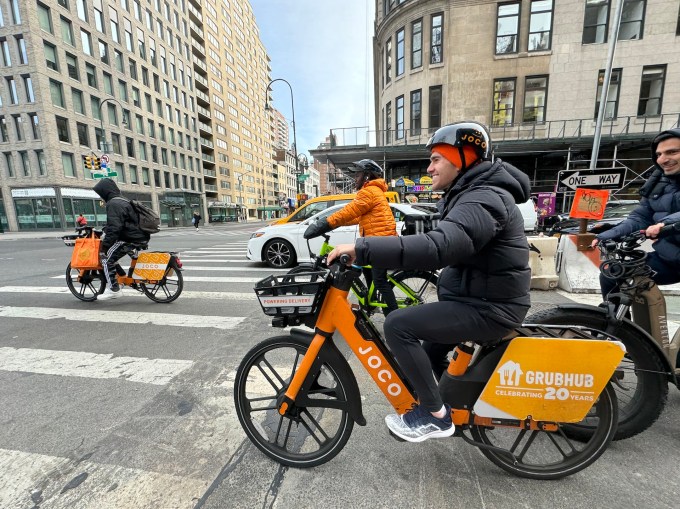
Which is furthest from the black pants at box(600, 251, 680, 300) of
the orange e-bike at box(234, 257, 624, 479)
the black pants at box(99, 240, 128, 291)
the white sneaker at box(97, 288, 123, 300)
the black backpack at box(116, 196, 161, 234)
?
the white sneaker at box(97, 288, 123, 300)

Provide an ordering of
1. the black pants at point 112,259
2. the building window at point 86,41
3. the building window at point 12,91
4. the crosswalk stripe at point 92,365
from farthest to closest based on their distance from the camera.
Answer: the building window at point 86,41 → the building window at point 12,91 → the black pants at point 112,259 → the crosswalk stripe at point 92,365

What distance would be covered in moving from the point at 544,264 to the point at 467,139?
5591mm

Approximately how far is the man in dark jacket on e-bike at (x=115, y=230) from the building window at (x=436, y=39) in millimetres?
19950

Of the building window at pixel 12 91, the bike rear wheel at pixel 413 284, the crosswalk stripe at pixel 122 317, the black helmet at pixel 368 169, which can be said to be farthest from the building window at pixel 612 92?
the building window at pixel 12 91

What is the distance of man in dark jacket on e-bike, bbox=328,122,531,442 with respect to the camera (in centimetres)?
147

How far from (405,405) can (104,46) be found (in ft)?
165

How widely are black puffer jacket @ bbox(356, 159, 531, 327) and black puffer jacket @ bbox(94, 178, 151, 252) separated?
17.7ft

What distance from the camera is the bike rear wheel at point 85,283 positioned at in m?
5.85

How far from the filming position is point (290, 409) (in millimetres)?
2047

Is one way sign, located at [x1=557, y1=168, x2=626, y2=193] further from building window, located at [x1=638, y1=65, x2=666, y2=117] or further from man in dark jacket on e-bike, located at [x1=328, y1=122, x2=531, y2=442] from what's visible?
building window, located at [x1=638, y1=65, x2=666, y2=117]

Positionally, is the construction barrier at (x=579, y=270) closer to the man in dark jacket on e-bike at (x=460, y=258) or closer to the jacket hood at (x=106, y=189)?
the man in dark jacket on e-bike at (x=460, y=258)

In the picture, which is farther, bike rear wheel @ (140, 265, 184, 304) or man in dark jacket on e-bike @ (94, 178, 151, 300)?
bike rear wheel @ (140, 265, 184, 304)

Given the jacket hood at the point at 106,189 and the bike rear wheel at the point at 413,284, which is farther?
the jacket hood at the point at 106,189

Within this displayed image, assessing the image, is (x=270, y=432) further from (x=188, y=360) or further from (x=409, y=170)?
(x=409, y=170)
